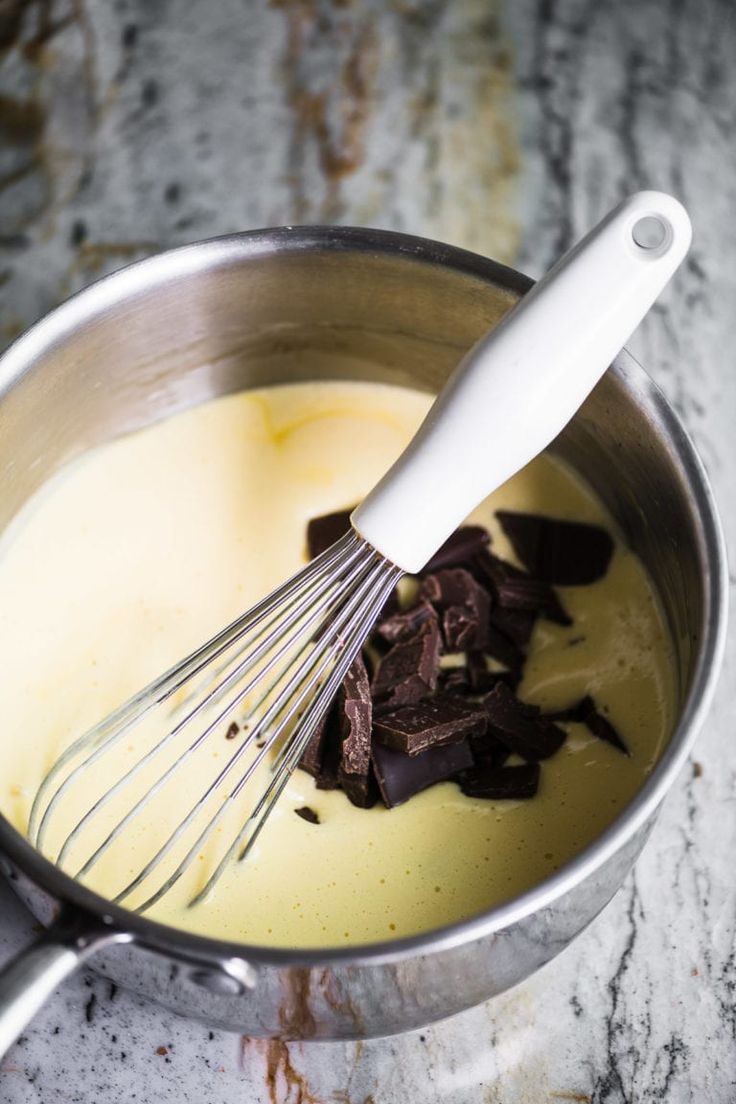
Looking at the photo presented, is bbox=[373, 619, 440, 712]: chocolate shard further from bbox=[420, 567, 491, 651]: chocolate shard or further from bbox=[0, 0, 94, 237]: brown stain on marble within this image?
bbox=[0, 0, 94, 237]: brown stain on marble

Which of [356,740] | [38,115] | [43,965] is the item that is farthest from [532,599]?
[38,115]

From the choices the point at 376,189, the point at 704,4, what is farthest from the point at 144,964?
the point at 704,4

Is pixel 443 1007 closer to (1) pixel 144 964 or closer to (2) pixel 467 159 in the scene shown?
(1) pixel 144 964

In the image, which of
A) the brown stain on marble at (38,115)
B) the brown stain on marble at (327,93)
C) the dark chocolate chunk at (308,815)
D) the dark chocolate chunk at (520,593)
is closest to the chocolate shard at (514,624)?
the dark chocolate chunk at (520,593)

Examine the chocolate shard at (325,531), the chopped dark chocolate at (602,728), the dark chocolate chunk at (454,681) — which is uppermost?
the chocolate shard at (325,531)

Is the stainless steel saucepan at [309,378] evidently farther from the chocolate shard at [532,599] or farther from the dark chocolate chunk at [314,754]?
the dark chocolate chunk at [314,754]
